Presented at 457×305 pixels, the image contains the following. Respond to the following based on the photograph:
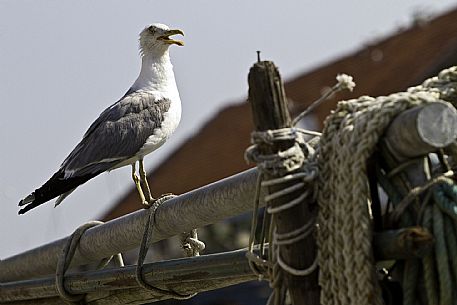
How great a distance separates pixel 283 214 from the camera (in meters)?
2.38

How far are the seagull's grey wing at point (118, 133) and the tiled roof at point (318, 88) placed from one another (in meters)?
14.5

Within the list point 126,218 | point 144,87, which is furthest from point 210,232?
point 126,218

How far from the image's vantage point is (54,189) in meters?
6.40

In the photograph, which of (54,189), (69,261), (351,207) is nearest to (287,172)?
(351,207)

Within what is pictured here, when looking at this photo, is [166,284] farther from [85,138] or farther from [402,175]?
[85,138]

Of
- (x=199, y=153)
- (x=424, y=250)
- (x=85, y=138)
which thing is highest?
(x=199, y=153)

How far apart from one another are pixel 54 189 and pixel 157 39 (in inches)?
76.0

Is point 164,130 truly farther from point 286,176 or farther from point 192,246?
point 286,176

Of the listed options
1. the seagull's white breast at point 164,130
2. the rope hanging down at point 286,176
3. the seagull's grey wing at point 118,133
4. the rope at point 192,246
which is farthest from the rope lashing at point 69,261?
the seagull's white breast at point 164,130

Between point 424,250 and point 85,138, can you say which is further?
point 85,138

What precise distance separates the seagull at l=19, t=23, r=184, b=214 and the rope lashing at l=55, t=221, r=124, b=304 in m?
2.27

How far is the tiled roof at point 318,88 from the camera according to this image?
24.2 meters

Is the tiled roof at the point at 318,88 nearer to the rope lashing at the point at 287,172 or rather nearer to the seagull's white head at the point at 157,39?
the seagull's white head at the point at 157,39

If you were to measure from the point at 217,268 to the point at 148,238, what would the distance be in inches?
24.7
